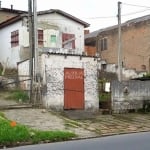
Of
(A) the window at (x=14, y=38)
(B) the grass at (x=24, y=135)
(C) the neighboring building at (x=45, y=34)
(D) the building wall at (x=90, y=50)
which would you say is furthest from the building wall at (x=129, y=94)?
(D) the building wall at (x=90, y=50)

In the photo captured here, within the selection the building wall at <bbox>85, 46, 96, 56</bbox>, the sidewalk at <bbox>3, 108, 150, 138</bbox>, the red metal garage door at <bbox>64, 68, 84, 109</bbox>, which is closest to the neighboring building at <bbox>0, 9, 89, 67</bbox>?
the building wall at <bbox>85, 46, 96, 56</bbox>

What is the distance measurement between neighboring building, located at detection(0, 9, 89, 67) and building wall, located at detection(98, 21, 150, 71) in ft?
25.9

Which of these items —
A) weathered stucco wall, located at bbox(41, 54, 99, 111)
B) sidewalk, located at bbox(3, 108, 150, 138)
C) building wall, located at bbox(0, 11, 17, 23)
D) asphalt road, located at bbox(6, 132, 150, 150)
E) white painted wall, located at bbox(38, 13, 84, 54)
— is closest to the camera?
asphalt road, located at bbox(6, 132, 150, 150)

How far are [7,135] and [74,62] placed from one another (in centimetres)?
944

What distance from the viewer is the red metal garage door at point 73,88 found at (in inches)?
909

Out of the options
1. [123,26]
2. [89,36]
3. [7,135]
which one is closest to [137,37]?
[123,26]

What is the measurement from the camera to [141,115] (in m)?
24.0

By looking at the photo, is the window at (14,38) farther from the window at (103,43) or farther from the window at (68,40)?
the window at (103,43)

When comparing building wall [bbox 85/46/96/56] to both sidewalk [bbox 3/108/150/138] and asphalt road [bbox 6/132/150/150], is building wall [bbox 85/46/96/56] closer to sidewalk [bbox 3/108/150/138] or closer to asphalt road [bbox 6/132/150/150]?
sidewalk [bbox 3/108/150/138]

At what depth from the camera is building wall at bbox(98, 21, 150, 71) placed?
4194 centimetres

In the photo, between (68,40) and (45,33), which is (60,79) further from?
(68,40)

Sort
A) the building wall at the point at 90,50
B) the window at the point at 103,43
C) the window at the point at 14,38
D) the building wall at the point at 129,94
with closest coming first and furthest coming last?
the building wall at the point at 129,94 < the window at the point at 14,38 < the building wall at the point at 90,50 < the window at the point at 103,43

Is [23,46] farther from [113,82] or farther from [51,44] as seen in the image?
[113,82]

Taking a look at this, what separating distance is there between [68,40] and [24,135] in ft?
69.5
